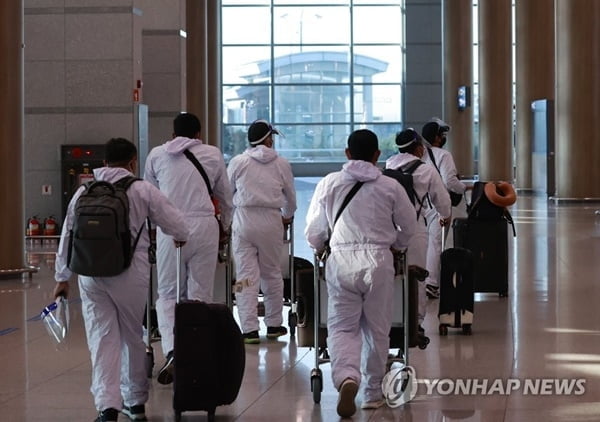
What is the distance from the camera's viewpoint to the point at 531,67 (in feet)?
127

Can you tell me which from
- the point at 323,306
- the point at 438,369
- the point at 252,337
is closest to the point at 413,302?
the point at 323,306

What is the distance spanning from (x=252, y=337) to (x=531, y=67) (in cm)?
3014

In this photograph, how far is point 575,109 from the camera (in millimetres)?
29344

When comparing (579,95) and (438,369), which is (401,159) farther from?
(579,95)

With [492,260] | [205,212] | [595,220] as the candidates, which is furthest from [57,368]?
[595,220]

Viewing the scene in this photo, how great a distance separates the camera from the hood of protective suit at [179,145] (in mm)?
8798

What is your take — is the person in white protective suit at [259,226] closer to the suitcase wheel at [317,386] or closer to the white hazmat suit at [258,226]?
the white hazmat suit at [258,226]

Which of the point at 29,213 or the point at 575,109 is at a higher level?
the point at 575,109

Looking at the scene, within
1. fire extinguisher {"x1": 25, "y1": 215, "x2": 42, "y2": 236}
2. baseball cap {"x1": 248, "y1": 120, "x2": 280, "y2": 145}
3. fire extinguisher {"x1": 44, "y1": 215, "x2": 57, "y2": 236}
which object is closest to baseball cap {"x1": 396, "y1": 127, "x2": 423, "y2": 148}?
baseball cap {"x1": 248, "y1": 120, "x2": 280, "y2": 145}

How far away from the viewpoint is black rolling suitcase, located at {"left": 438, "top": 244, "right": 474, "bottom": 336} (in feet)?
35.1

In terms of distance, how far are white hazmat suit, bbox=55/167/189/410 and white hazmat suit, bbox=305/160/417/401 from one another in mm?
1031

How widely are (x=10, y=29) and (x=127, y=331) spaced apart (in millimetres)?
9082

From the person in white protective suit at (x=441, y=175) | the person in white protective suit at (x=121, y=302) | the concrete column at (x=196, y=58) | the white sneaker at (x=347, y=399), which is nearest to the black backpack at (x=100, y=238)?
the person in white protective suit at (x=121, y=302)

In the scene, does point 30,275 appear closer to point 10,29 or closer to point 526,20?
point 10,29
